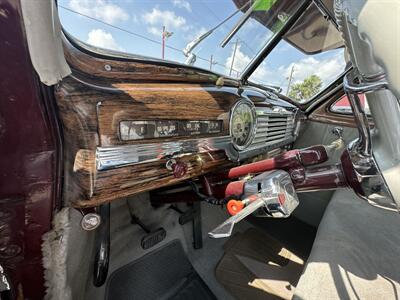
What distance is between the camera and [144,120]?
862 millimetres

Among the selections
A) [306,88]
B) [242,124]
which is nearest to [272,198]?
[242,124]

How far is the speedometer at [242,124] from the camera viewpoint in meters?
1.37

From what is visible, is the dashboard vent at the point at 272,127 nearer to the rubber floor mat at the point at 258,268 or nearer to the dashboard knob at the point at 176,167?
the dashboard knob at the point at 176,167

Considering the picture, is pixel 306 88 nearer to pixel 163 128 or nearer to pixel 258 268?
pixel 258 268

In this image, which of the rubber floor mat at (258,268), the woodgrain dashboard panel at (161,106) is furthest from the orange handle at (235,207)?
the rubber floor mat at (258,268)

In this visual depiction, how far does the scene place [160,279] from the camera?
167cm

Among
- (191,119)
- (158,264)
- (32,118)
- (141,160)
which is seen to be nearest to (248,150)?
(191,119)

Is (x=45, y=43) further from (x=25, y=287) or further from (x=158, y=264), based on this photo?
(x=158, y=264)

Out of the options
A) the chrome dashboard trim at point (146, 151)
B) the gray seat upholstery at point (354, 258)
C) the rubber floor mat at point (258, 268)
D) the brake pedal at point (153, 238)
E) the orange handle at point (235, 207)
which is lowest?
the rubber floor mat at point (258, 268)

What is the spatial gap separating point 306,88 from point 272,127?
1670mm

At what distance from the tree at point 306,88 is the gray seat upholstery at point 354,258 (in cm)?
179

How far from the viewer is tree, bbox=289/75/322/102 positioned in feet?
9.79

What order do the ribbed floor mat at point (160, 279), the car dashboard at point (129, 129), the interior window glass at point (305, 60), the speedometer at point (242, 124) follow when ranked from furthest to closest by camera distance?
the interior window glass at point (305, 60) < the ribbed floor mat at point (160, 279) < the speedometer at point (242, 124) < the car dashboard at point (129, 129)

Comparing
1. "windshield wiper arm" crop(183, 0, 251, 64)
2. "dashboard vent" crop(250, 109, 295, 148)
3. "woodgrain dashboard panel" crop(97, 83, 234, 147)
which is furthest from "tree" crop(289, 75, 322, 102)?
"woodgrain dashboard panel" crop(97, 83, 234, 147)
